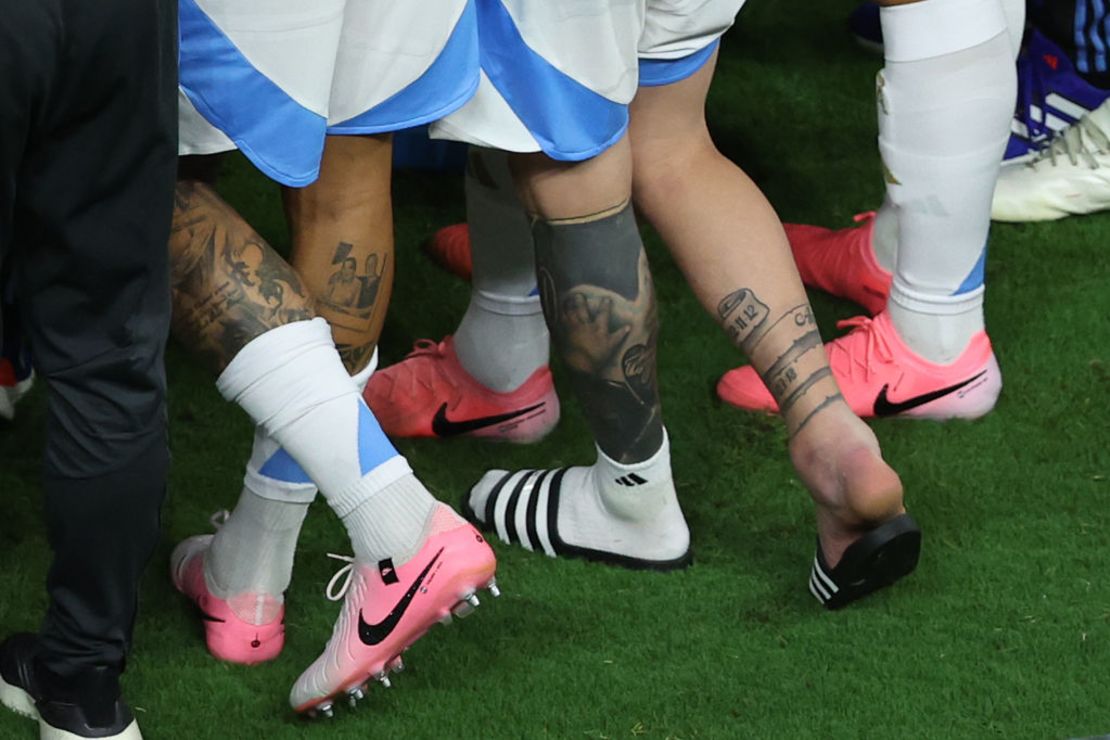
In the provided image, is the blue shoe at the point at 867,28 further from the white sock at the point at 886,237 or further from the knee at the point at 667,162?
the knee at the point at 667,162

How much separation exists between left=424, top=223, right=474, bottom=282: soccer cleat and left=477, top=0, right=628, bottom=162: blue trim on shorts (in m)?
0.94

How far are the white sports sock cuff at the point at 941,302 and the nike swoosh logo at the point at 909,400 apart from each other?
10cm

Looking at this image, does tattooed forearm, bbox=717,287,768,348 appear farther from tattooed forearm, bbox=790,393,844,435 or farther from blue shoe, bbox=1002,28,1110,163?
blue shoe, bbox=1002,28,1110,163

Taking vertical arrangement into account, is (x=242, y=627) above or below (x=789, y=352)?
below

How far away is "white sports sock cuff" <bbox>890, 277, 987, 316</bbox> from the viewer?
2.24 m

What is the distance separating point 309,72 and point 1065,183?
1.64 m

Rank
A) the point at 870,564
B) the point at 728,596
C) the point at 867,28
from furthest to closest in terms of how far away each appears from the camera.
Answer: the point at 867,28 < the point at 728,596 < the point at 870,564

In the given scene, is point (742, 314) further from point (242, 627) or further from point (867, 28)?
point (867, 28)

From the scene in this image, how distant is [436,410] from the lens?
2.27 meters

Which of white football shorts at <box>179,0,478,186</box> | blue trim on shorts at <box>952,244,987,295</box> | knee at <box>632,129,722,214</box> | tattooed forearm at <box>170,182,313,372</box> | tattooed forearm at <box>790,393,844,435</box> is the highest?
white football shorts at <box>179,0,478,186</box>

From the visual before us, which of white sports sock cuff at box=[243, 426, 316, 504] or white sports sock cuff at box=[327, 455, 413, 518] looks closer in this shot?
white sports sock cuff at box=[327, 455, 413, 518]

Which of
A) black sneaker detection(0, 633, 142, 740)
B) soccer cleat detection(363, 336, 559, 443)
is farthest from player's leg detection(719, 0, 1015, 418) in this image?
black sneaker detection(0, 633, 142, 740)

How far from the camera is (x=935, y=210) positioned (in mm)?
2172

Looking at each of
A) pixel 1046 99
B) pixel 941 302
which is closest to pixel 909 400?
pixel 941 302
